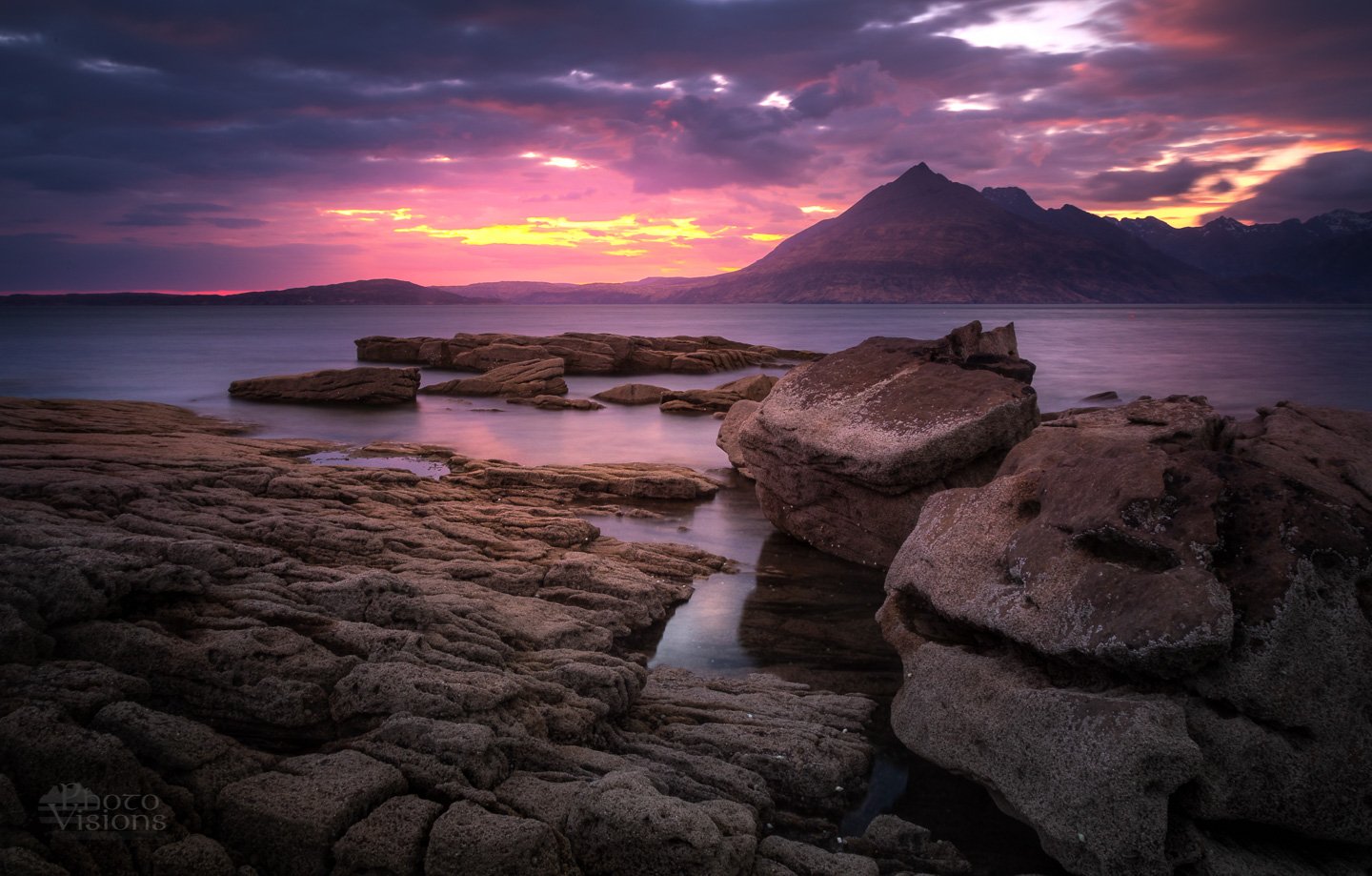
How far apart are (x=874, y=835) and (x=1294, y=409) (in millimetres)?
5911

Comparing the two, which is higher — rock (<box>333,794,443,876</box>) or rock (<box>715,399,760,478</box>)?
rock (<box>715,399,760,478</box>)

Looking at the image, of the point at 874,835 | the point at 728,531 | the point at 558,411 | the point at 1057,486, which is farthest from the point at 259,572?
the point at 558,411

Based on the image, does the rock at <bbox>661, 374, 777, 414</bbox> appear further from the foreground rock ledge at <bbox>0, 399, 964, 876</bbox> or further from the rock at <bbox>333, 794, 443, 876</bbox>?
the rock at <bbox>333, 794, 443, 876</bbox>

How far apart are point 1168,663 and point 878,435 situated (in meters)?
5.22

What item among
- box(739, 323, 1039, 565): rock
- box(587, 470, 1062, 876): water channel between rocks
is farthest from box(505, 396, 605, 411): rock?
box(739, 323, 1039, 565): rock

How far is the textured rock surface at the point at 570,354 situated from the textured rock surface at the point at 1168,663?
1315 inches

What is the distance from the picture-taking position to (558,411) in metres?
26.3

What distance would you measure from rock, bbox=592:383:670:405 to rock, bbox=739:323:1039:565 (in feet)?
54.3

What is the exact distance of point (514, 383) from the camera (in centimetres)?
3061

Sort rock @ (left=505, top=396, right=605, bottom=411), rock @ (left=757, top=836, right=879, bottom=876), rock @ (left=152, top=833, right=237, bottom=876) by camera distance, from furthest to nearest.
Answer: rock @ (left=505, top=396, right=605, bottom=411) → rock @ (left=757, top=836, right=879, bottom=876) → rock @ (left=152, top=833, right=237, bottom=876)

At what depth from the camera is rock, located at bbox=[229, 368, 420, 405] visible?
90.9 ft

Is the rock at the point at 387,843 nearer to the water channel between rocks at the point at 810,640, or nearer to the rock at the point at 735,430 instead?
the water channel between rocks at the point at 810,640

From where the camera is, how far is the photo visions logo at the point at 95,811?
387 centimetres

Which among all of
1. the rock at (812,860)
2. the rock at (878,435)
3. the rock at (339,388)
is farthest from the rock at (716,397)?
the rock at (812,860)
